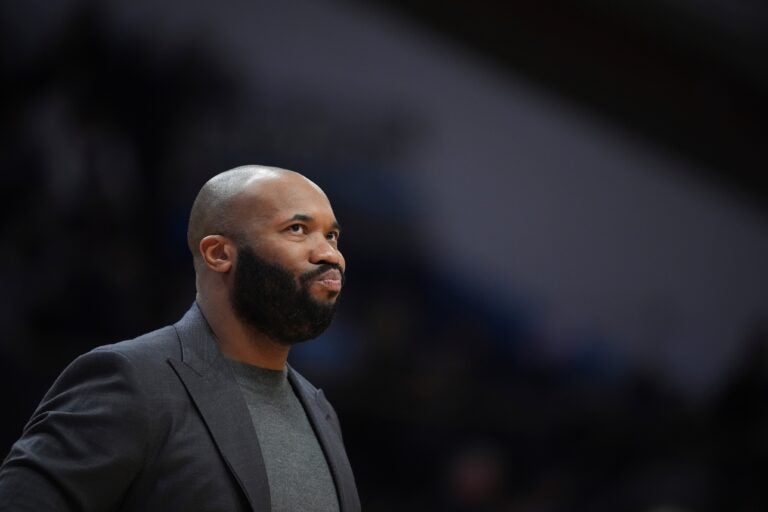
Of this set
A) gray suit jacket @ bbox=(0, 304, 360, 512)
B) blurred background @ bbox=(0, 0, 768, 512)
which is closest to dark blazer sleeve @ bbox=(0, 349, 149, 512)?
gray suit jacket @ bbox=(0, 304, 360, 512)

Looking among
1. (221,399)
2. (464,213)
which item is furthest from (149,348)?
(464,213)

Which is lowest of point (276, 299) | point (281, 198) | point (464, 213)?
point (464, 213)

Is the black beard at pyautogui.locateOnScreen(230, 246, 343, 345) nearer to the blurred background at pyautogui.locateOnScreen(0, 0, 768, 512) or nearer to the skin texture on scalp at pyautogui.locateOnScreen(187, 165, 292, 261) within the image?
the skin texture on scalp at pyautogui.locateOnScreen(187, 165, 292, 261)

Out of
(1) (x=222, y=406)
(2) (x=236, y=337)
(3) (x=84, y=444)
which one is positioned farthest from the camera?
(2) (x=236, y=337)

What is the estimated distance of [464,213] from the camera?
15.7ft

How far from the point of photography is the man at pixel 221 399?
1400 millimetres

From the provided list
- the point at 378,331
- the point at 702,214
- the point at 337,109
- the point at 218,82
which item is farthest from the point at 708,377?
the point at 218,82

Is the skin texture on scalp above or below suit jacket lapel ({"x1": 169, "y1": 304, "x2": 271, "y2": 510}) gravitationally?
above

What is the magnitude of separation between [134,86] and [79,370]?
275 cm

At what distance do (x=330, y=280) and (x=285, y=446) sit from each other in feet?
0.83

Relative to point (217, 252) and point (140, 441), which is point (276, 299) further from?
point (140, 441)

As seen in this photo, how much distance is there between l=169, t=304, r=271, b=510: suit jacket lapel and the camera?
1485 mm

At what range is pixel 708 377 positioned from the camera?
512 cm

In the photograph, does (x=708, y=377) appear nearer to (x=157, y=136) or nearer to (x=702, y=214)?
(x=702, y=214)
